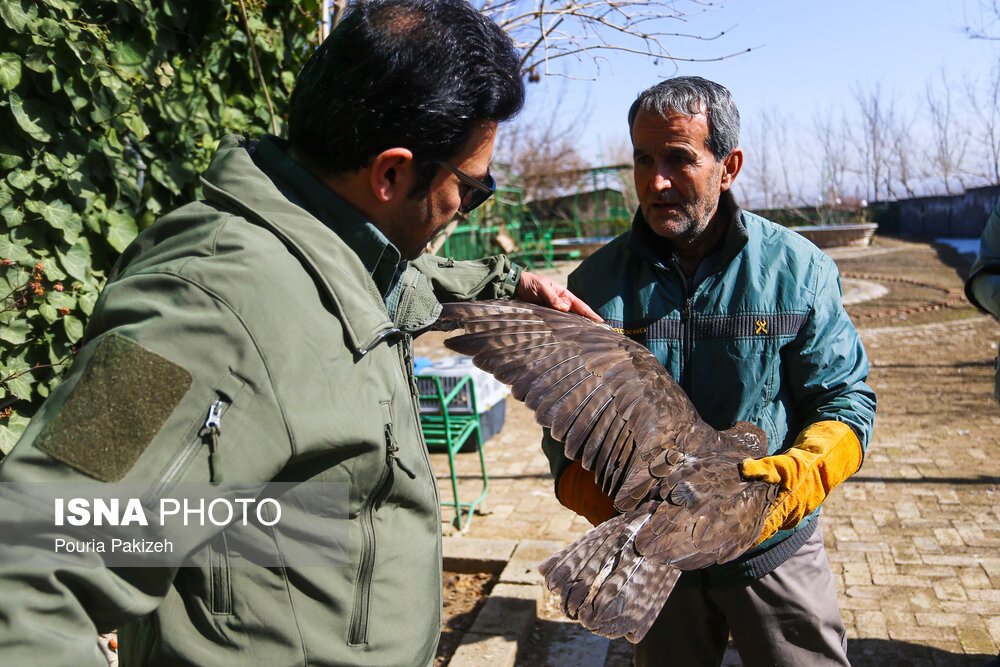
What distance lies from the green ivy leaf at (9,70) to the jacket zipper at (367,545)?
2142 mm

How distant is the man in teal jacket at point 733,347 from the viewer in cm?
240

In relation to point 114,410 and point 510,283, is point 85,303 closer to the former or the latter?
point 510,283

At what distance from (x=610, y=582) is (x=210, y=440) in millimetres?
1295

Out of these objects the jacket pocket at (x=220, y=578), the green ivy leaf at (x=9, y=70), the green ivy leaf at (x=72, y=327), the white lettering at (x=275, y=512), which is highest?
the green ivy leaf at (x=9, y=70)

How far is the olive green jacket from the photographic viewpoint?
107 cm

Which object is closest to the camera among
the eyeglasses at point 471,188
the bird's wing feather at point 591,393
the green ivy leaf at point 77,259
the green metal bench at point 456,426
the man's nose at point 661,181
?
the eyeglasses at point 471,188

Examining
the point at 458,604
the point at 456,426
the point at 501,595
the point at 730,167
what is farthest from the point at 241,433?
the point at 456,426

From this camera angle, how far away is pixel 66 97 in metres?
2.84

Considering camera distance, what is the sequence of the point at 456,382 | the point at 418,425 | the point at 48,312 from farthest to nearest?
the point at 456,382, the point at 48,312, the point at 418,425

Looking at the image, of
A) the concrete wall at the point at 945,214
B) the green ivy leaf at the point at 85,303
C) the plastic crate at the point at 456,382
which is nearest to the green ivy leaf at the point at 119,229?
the green ivy leaf at the point at 85,303

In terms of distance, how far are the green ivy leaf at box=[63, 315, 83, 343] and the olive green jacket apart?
1766mm

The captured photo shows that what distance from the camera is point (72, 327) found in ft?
9.64

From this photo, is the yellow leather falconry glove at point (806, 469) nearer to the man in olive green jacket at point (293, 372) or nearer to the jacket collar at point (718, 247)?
the jacket collar at point (718, 247)

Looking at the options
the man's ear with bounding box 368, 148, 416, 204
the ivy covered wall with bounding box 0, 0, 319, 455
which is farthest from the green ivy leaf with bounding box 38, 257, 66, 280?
the man's ear with bounding box 368, 148, 416, 204
